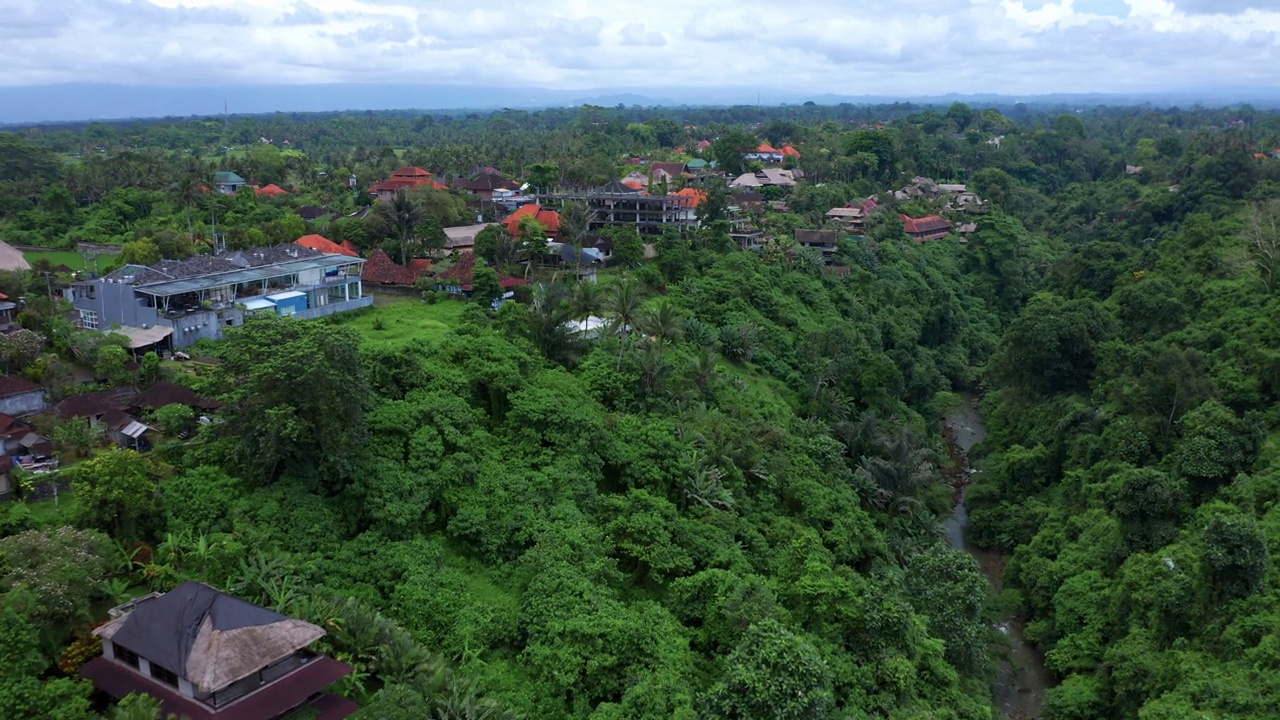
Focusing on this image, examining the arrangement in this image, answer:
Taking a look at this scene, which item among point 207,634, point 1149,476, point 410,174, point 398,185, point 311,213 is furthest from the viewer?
point 410,174

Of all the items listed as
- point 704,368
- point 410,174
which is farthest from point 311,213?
point 704,368

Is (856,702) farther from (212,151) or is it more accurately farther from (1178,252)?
(212,151)

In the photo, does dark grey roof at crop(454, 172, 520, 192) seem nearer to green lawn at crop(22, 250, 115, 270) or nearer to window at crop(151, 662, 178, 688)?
green lawn at crop(22, 250, 115, 270)

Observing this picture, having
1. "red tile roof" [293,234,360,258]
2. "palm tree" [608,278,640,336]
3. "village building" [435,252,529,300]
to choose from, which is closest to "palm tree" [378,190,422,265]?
"red tile roof" [293,234,360,258]

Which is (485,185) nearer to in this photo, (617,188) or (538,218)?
(617,188)

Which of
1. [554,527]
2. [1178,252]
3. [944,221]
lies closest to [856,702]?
[554,527]

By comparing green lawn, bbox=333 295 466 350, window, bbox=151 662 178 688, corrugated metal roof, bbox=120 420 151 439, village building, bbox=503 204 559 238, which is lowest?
window, bbox=151 662 178 688
